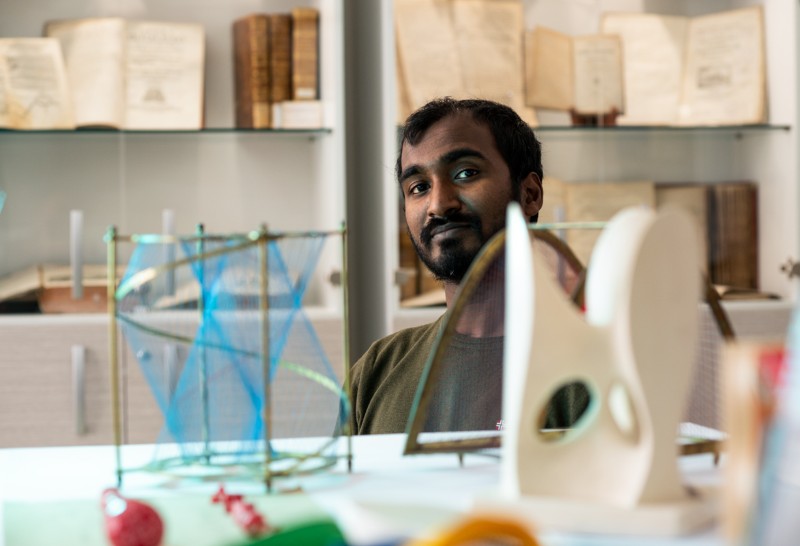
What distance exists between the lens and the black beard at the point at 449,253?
1.54 metres

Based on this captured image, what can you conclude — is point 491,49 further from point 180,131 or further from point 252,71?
point 180,131

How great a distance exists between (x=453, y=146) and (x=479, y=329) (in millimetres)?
561

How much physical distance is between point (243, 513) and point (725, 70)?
2255 millimetres

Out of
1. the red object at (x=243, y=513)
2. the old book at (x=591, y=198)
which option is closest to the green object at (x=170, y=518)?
the red object at (x=243, y=513)

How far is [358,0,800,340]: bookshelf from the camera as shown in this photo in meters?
2.63

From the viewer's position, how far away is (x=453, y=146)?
5.13ft

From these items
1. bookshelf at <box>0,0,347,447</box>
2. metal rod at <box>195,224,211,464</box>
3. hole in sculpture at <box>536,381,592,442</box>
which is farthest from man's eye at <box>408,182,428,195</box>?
bookshelf at <box>0,0,347,447</box>

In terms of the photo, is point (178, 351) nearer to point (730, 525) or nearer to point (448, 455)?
point (448, 455)

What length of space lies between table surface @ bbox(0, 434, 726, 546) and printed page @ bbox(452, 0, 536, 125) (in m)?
1.68

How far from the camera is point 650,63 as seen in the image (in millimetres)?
2670

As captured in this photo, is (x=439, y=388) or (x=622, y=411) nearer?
(x=622, y=411)

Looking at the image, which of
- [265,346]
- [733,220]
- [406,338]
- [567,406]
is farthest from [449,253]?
[733,220]

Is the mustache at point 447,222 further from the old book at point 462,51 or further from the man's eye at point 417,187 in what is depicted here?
the old book at point 462,51

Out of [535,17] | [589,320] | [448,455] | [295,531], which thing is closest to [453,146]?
[448,455]
